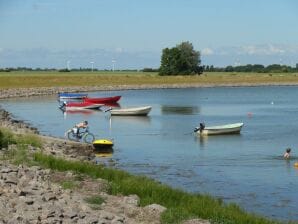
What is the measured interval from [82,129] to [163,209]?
2664 centimetres

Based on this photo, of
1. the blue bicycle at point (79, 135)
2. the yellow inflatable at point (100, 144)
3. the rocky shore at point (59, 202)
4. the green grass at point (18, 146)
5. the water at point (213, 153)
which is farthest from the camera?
the blue bicycle at point (79, 135)

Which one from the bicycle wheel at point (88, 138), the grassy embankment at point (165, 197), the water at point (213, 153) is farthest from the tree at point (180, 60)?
the grassy embankment at point (165, 197)

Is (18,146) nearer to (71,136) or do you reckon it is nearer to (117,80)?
(71,136)

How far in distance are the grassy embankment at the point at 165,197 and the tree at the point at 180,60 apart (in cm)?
13163

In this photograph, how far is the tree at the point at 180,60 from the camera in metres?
152

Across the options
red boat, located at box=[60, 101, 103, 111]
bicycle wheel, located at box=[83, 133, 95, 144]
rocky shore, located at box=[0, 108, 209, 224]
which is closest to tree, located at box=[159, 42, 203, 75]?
red boat, located at box=[60, 101, 103, 111]

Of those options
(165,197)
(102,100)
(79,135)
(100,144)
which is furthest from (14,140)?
(102,100)

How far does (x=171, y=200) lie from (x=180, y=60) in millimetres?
138409

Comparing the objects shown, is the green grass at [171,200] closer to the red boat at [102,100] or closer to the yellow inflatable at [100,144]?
the yellow inflatable at [100,144]

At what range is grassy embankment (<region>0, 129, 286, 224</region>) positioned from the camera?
13172mm

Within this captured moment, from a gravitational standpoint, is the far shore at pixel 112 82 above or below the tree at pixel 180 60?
below

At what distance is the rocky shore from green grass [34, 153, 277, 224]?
0.33 metres

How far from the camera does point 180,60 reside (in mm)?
152500

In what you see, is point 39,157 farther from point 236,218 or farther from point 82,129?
point 82,129
